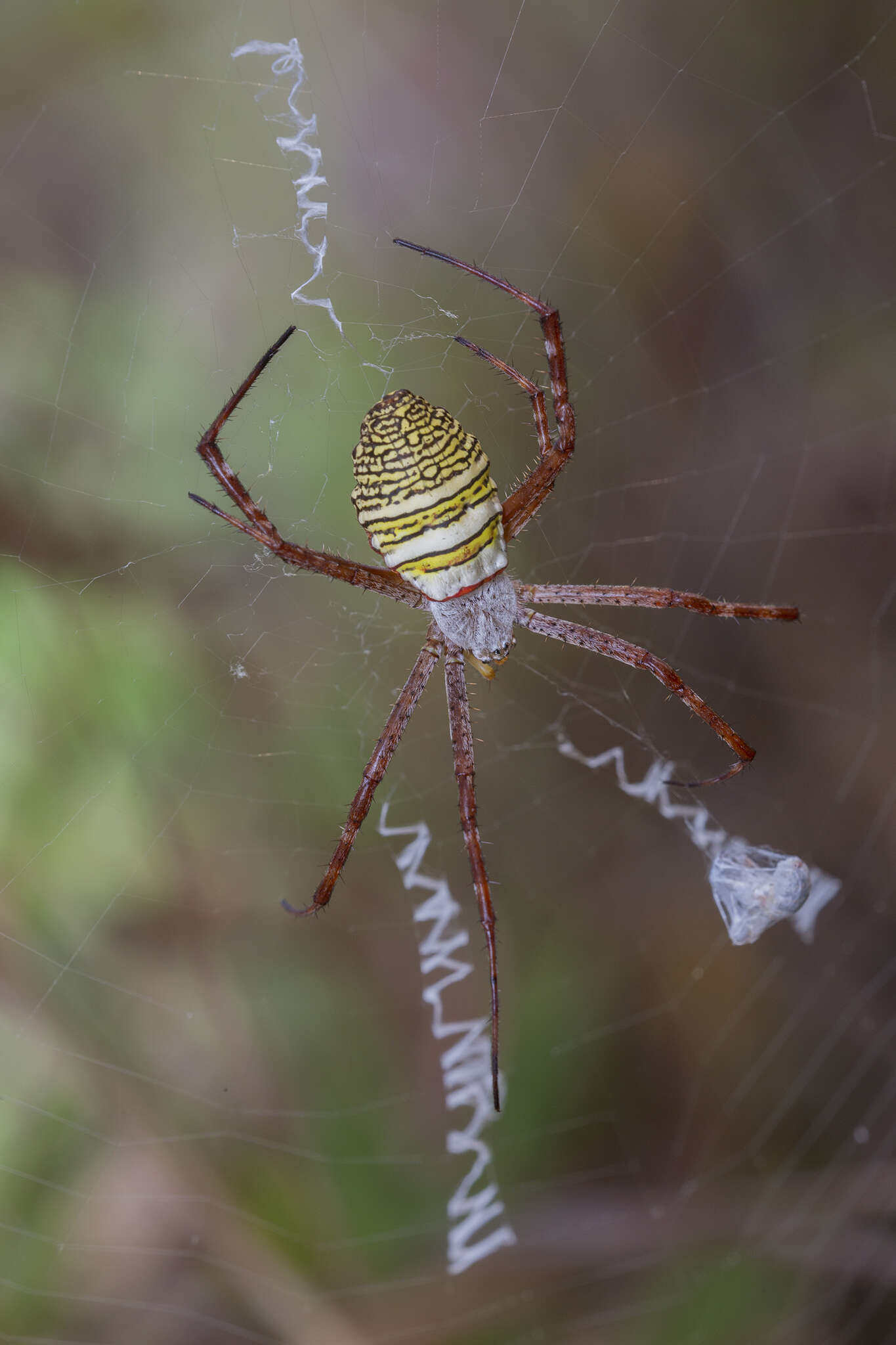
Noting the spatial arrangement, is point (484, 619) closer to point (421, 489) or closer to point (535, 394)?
point (535, 394)

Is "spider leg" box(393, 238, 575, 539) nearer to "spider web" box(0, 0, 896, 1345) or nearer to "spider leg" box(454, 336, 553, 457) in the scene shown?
"spider leg" box(454, 336, 553, 457)

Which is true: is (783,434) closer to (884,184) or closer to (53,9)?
(884,184)

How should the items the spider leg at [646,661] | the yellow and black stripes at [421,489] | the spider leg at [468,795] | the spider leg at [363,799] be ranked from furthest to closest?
the spider leg at [646,661] → the spider leg at [363,799] → the spider leg at [468,795] → the yellow and black stripes at [421,489]

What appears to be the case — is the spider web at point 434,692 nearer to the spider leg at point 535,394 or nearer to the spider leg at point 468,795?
the spider leg at point 535,394

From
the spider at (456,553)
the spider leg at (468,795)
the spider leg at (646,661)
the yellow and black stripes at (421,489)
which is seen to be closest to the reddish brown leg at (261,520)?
Answer: the spider at (456,553)

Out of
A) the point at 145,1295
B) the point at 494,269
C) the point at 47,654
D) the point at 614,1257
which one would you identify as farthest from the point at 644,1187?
the point at 494,269

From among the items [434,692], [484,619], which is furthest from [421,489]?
[434,692]
